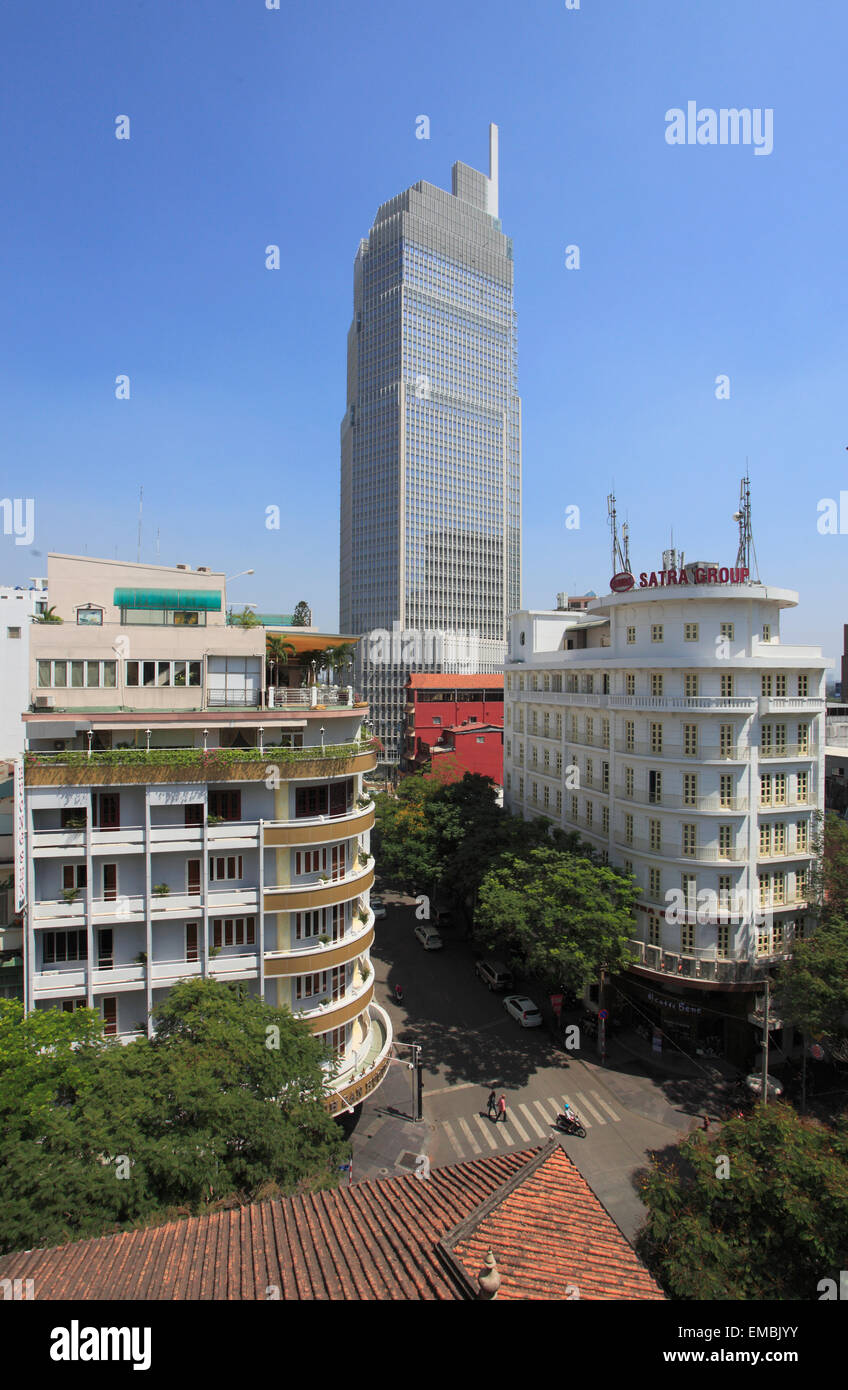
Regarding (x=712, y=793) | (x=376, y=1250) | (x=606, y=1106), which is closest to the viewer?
(x=376, y=1250)

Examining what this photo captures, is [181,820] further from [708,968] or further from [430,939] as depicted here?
[430,939]

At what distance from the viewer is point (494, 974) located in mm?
42000

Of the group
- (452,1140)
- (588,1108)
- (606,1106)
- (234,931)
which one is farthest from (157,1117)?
(606,1106)

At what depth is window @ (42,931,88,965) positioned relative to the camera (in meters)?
23.4

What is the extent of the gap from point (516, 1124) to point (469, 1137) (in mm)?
2169

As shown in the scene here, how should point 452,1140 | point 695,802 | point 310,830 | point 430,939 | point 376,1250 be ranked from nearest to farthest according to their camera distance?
point 376,1250, point 310,830, point 452,1140, point 695,802, point 430,939

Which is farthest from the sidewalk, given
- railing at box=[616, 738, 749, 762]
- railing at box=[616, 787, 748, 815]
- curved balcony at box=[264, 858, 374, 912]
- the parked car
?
railing at box=[616, 738, 749, 762]

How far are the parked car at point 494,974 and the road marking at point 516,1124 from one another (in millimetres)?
11338

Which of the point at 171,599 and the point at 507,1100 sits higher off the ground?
the point at 171,599

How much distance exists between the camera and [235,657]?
→ 92.4ft

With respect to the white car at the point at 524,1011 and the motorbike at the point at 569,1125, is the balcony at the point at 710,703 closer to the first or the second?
the white car at the point at 524,1011

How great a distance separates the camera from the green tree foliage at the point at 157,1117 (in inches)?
631

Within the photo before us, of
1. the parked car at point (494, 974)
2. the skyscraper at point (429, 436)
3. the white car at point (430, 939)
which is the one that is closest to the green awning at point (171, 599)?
the parked car at point (494, 974)
